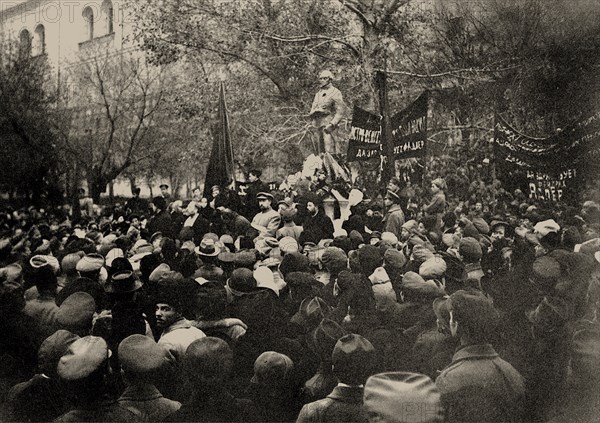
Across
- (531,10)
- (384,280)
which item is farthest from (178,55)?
(384,280)

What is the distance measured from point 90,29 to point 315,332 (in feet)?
49.8

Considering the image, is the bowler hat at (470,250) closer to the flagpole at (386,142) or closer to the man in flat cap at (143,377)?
the man in flat cap at (143,377)

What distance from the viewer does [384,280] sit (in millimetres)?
4703

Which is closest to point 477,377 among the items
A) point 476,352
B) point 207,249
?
point 476,352

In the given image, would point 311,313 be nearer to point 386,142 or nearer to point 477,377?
point 477,377

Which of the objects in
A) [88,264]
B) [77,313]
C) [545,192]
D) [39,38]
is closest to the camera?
[77,313]

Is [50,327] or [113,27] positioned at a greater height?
[113,27]

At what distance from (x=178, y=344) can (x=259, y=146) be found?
37.4 feet

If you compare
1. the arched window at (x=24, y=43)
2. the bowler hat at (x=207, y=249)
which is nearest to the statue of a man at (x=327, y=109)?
the bowler hat at (x=207, y=249)

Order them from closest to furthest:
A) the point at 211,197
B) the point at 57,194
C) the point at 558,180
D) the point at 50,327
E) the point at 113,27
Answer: the point at 50,327
the point at 558,180
the point at 211,197
the point at 57,194
the point at 113,27

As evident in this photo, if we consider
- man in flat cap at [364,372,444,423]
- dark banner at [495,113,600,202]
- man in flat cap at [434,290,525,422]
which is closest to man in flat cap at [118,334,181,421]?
man in flat cap at [364,372,444,423]

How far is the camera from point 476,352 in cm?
286

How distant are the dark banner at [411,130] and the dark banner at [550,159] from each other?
91cm

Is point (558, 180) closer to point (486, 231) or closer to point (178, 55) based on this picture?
point (486, 231)
